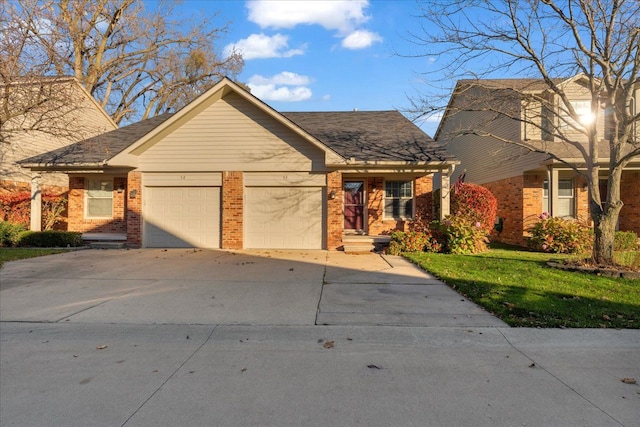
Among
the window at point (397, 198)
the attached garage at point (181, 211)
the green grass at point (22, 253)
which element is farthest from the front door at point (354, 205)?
the green grass at point (22, 253)

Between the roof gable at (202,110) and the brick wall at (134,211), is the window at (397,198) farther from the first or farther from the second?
the brick wall at (134,211)

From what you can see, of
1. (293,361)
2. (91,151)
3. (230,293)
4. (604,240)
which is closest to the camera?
(293,361)

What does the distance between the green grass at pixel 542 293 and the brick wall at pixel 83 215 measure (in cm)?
1109

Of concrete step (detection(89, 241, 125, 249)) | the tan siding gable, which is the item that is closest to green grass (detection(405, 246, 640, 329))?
the tan siding gable

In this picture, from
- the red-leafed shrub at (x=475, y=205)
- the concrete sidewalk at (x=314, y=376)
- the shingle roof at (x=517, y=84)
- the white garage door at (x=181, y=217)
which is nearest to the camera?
the concrete sidewalk at (x=314, y=376)

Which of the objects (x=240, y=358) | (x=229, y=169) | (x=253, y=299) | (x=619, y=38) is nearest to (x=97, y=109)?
(x=229, y=169)

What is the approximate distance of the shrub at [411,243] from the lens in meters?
11.9

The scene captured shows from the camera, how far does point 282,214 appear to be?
1300 cm

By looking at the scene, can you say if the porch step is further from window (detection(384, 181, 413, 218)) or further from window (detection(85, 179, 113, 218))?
window (detection(85, 179, 113, 218))

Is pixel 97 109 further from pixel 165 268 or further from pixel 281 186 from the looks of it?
pixel 165 268

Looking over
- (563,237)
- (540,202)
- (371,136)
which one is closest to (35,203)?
(371,136)

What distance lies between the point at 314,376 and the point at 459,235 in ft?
31.0

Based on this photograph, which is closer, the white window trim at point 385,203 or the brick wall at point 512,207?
the white window trim at point 385,203

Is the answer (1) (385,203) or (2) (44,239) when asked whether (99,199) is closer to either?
(2) (44,239)
